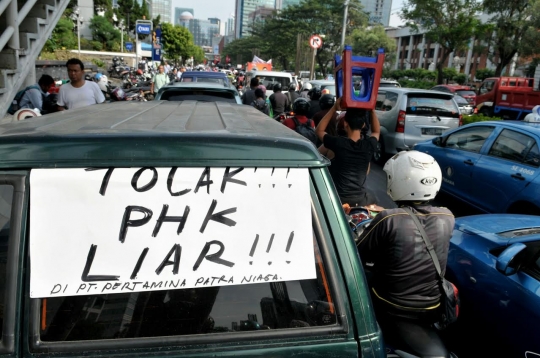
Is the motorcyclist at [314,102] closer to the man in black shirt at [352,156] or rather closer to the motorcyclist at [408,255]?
the man in black shirt at [352,156]

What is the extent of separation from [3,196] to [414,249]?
1.79 m

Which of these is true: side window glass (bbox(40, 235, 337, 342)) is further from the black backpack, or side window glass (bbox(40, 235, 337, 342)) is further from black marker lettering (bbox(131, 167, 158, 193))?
the black backpack

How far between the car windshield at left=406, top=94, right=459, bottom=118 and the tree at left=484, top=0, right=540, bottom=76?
17742 millimetres

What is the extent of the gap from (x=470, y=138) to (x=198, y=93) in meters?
4.21

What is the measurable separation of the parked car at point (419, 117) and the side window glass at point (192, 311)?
8542mm

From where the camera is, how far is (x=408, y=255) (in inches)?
87.4

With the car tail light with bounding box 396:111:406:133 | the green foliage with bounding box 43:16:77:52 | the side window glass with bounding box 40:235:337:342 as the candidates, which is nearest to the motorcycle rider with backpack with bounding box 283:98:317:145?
the car tail light with bounding box 396:111:406:133

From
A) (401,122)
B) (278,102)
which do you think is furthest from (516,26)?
(278,102)

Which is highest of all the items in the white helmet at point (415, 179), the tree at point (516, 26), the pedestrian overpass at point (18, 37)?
the tree at point (516, 26)

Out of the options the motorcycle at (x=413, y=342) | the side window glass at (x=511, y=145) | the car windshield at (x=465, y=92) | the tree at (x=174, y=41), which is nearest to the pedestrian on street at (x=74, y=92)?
the motorcycle at (x=413, y=342)

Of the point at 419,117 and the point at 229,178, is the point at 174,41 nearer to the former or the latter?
the point at 419,117

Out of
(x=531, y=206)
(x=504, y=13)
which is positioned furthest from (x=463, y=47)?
(x=531, y=206)

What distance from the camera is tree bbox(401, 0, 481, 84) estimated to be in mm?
27056

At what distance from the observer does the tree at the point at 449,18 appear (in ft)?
88.8
